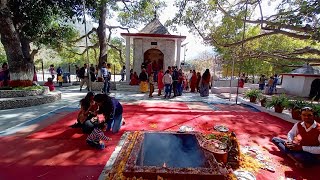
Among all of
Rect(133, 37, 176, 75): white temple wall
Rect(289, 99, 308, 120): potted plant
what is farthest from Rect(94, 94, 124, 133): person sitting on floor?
Rect(133, 37, 176, 75): white temple wall

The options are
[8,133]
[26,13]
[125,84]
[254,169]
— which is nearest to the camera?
[254,169]

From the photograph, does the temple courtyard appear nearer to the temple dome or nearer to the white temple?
the white temple

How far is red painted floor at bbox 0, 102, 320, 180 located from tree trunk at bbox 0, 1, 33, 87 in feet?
12.7

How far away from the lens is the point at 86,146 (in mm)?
4969

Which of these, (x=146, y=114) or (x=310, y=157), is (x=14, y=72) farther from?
(x=310, y=157)

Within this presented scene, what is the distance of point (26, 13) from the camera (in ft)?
35.4

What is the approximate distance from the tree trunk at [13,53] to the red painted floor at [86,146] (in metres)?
3.88

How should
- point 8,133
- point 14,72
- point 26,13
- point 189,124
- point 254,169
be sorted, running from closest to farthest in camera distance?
point 254,169 → point 8,133 → point 189,124 → point 14,72 → point 26,13

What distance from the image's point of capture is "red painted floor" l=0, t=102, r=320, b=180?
12.8 ft

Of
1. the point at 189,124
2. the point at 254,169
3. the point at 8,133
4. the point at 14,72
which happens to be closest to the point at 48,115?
the point at 8,133

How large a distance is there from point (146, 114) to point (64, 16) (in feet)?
27.8

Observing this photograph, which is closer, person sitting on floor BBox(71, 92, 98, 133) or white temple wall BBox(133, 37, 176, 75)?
person sitting on floor BBox(71, 92, 98, 133)

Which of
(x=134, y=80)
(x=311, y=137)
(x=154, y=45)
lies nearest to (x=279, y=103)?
(x=311, y=137)

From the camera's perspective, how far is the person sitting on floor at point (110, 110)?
5441 millimetres
